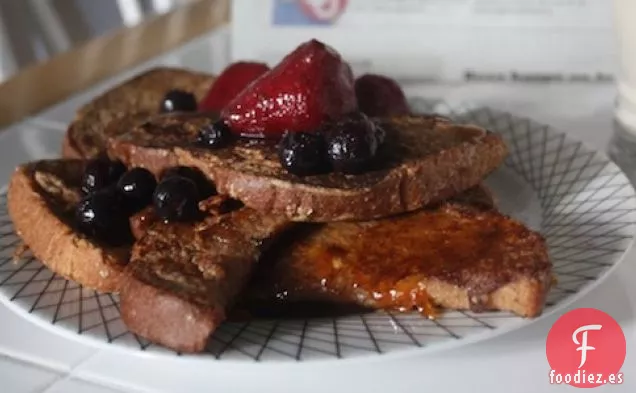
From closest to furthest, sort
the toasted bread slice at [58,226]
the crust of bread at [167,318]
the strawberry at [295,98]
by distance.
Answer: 1. the crust of bread at [167,318]
2. the toasted bread slice at [58,226]
3. the strawberry at [295,98]

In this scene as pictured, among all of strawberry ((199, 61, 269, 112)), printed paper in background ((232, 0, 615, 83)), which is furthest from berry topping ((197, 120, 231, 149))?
printed paper in background ((232, 0, 615, 83))

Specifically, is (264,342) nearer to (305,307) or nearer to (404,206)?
(305,307)

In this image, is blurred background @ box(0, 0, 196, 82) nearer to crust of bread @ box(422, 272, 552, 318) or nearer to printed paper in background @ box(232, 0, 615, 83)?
printed paper in background @ box(232, 0, 615, 83)

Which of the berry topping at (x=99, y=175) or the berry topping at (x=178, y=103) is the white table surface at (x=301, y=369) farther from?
the berry topping at (x=178, y=103)

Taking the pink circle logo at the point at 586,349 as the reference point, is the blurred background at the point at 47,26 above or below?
above

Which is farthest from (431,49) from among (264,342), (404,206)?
(264,342)

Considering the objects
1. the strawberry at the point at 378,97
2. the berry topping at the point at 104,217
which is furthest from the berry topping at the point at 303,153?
the strawberry at the point at 378,97
